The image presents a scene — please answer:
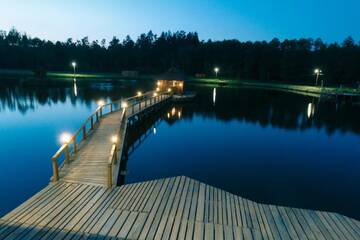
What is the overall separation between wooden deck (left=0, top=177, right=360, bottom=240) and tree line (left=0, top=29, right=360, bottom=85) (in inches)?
2218

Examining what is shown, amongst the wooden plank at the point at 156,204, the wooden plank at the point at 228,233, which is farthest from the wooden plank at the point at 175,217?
the wooden plank at the point at 228,233

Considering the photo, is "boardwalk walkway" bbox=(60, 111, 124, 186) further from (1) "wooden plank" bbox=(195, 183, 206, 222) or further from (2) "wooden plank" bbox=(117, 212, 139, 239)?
(1) "wooden plank" bbox=(195, 183, 206, 222)

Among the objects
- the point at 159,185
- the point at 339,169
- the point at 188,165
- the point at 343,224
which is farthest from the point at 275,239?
the point at 339,169

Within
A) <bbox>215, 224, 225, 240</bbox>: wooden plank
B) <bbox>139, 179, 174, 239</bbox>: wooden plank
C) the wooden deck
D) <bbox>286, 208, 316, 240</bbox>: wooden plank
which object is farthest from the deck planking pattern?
<bbox>286, 208, 316, 240</bbox>: wooden plank

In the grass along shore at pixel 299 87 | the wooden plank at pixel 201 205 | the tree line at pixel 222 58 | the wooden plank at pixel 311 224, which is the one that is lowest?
the wooden plank at pixel 311 224

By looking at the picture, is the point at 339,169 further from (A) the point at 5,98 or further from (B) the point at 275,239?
(A) the point at 5,98

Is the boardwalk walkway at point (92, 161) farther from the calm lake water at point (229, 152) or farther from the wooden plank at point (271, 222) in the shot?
the wooden plank at point (271, 222)

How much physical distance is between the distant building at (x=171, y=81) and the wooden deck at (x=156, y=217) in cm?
2621

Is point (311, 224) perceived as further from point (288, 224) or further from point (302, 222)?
point (288, 224)

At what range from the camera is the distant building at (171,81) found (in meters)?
32.2

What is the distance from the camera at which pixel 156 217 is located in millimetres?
5516

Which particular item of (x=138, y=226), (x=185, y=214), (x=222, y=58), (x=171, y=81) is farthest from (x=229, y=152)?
(x=222, y=58)

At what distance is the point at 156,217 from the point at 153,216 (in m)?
0.09

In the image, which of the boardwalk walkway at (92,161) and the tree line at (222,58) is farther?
the tree line at (222,58)
